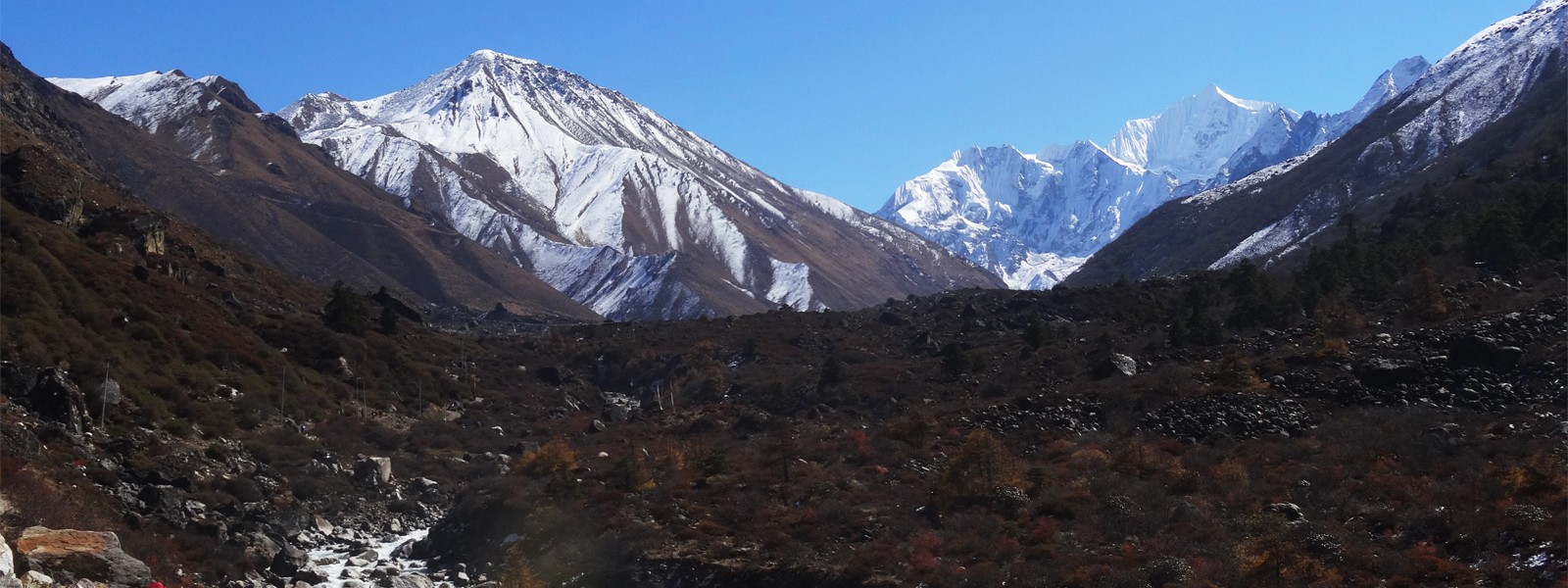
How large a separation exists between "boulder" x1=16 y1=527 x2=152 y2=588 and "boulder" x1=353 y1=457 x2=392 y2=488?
2278 centimetres

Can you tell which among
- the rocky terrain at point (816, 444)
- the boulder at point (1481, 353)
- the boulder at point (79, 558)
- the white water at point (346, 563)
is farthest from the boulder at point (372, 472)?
the boulder at point (1481, 353)

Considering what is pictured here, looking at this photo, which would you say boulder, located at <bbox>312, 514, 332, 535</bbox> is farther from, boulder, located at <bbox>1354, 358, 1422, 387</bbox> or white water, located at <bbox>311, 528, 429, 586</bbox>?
boulder, located at <bbox>1354, 358, 1422, 387</bbox>

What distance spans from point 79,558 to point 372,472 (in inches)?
1002

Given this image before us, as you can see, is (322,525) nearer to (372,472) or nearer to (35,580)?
(372,472)

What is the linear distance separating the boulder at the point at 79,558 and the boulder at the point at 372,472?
22.8 metres

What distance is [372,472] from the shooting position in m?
50.2

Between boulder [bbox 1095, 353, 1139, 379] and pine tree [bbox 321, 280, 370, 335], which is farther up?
pine tree [bbox 321, 280, 370, 335]

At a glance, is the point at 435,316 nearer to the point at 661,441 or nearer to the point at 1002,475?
the point at 661,441

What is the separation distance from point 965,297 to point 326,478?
86838 millimetres

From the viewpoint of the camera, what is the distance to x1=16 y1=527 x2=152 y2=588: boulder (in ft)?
78.9

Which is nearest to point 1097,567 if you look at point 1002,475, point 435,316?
point 1002,475

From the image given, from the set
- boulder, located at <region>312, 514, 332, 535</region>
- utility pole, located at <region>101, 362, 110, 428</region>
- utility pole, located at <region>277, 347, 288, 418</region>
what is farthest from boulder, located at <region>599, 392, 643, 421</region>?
utility pole, located at <region>101, 362, 110, 428</region>

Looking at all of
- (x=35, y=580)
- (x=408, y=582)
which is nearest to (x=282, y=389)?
(x=408, y=582)

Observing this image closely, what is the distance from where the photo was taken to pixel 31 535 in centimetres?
2498
